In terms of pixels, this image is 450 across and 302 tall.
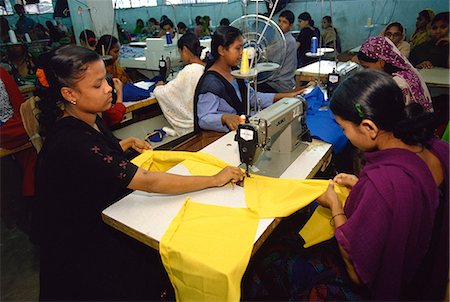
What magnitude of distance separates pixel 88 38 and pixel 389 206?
4.93 metres

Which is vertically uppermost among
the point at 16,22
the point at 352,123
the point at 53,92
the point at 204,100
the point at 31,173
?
the point at 16,22

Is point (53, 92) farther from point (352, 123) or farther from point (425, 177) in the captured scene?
point (425, 177)

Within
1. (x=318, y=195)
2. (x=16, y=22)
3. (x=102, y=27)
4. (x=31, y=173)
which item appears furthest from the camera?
(x=102, y=27)

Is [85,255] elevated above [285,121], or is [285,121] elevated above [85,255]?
[285,121]

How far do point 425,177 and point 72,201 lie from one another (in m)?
1.35

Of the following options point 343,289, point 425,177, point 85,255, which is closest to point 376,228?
point 425,177

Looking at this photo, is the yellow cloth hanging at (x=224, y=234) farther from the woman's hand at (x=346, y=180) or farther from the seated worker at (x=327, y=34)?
the seated worker at (x=327, y=34)

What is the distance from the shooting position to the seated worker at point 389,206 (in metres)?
1.05

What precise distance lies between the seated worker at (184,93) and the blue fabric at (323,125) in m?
1.09

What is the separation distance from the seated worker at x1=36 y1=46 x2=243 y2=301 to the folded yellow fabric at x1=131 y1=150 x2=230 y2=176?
0.21m

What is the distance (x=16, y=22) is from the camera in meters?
4.74

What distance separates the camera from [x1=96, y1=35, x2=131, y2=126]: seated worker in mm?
2877

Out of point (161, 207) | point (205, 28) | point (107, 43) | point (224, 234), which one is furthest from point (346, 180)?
point (205, 28)

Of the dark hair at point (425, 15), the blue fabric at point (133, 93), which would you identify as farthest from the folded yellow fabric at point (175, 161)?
the dark hair at point (425, 15)
